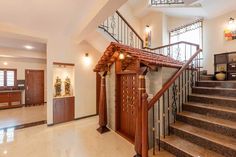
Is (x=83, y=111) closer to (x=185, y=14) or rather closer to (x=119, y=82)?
(x=119, y=82)

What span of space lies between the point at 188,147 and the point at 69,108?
422 centimetres

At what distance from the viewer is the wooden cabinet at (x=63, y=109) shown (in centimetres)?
497

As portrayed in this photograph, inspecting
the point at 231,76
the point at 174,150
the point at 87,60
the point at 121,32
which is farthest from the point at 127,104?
the point at 231,76

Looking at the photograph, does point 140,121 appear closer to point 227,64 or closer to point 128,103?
point 128,103

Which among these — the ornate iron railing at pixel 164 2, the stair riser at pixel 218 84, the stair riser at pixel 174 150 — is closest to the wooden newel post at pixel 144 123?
the stair riser at pixel 174 150

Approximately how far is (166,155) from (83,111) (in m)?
3.91

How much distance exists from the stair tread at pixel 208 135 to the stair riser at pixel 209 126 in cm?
7

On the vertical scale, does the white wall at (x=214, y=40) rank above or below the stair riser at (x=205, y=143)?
above

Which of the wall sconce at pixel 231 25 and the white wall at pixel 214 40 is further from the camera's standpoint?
the white wall at pixel 214 40

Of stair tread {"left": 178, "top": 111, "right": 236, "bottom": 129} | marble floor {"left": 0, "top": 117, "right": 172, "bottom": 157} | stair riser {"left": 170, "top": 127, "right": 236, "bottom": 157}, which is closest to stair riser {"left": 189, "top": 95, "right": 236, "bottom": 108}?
stair tread {"left": 178, "top": 111, "right": 236, "bottom": 129}

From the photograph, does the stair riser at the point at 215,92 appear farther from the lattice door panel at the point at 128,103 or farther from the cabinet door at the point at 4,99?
the cabinet door at the point at 4,99

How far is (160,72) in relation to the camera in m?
3.04

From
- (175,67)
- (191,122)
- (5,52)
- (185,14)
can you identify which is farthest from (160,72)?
(5,52)

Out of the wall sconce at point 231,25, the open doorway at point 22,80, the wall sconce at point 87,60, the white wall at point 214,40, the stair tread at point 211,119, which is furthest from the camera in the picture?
the open doorway at point 22,80
